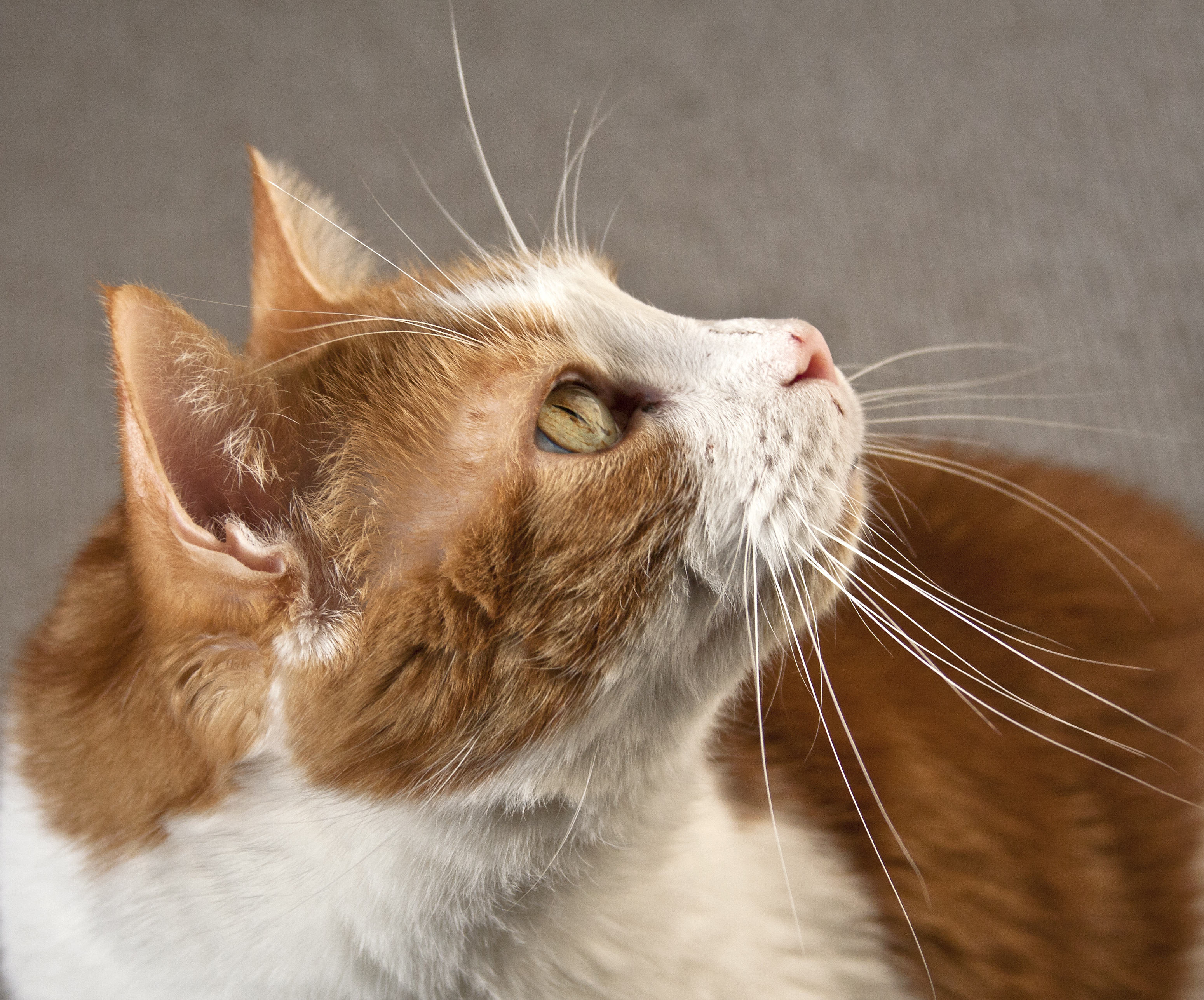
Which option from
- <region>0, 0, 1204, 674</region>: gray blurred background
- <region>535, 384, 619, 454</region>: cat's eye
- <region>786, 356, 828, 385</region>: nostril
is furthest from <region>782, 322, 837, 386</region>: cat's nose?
<region>0, 0, 1204, 674</region>: gray blurred background

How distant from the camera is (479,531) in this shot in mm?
641

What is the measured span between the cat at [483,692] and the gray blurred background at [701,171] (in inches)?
32.4

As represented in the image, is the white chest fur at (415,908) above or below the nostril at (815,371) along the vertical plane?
below

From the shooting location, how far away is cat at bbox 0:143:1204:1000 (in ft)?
2.05

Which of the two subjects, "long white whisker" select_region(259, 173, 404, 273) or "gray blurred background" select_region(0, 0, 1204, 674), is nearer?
"long white whisker" select_region(259, 173, 404, 273)

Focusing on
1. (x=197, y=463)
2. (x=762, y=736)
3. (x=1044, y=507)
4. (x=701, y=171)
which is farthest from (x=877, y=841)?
(x=701, y=171)

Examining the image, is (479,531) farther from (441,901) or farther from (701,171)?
(701,171)

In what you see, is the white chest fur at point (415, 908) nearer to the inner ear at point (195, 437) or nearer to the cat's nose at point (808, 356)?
the inner ear at point (195, 437)

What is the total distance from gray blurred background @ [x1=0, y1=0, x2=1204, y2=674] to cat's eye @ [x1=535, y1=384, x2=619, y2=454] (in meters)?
0.95

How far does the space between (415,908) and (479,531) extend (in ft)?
0.81

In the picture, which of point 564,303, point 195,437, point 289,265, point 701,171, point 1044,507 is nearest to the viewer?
point 195,437

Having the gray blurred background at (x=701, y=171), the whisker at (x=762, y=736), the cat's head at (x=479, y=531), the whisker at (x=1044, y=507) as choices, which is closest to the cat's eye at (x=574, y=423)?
the cat's head at (x=479, y=531)

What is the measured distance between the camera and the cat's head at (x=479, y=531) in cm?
61

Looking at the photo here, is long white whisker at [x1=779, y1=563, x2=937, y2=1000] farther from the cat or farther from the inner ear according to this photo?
the inner ear
